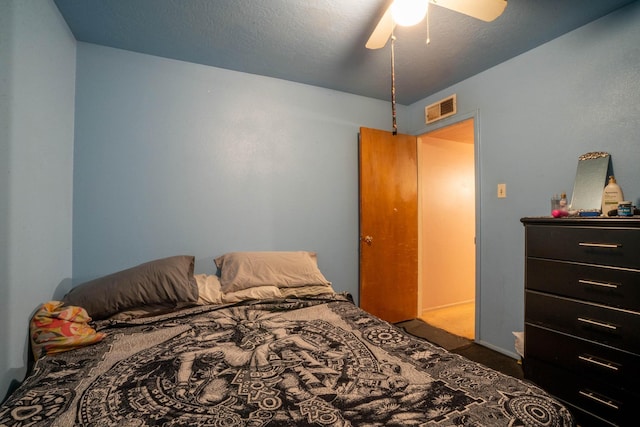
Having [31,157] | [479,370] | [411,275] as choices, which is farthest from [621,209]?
[31,157]

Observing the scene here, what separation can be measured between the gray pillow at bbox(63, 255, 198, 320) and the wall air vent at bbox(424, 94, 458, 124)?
2.81 metres

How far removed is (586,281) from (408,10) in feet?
5.70

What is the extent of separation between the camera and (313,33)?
1885mm

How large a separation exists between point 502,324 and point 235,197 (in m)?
2.61

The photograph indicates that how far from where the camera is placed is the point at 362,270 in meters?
2.69

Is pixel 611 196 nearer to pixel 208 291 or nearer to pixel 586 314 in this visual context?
pixel 586 314

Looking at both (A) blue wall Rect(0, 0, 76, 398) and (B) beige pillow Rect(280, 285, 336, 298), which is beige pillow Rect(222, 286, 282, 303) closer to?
(B) beige pillow Rect(280, 285, 336, 298)

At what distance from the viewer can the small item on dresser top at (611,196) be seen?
5.26ft

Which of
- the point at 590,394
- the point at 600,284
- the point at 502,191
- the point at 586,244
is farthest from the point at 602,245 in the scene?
the point at 502,191

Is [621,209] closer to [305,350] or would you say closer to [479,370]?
[479,370]

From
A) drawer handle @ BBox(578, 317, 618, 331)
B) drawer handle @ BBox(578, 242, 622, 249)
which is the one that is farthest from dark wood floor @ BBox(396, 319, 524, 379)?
drawer handle @ BBox(578, 242, 622, 249)

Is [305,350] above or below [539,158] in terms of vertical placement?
below

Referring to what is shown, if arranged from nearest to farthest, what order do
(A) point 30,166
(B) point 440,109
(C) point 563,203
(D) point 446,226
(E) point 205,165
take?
(A) point 30,166
(C) point 563,203
(E) point 205,165
(B) point 440,109
(D) point 446,226

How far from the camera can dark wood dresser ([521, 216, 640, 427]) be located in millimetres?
A: 1320
